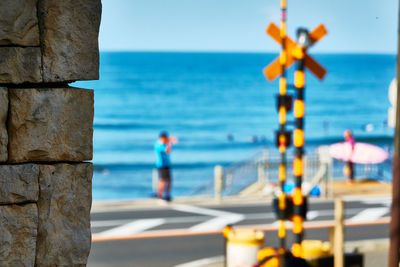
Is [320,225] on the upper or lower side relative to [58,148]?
lower

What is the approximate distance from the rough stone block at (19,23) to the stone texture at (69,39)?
0.03 m

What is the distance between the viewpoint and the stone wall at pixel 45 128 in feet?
8.34

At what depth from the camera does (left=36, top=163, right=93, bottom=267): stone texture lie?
8.55ft

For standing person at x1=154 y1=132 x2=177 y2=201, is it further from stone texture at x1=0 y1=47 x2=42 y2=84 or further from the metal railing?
stone texture at x1=0 y1=47 x2=42 y2=84

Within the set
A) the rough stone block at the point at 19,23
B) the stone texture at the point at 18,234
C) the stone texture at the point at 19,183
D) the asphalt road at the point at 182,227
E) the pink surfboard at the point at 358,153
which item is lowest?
the asphalt road at the point at 182,227

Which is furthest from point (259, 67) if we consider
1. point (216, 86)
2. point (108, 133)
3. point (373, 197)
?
point (373, 197)

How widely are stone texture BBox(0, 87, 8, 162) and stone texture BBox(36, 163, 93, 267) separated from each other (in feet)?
0.44

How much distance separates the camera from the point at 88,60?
263cm

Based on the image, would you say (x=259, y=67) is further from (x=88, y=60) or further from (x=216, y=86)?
(x=88, y=60)

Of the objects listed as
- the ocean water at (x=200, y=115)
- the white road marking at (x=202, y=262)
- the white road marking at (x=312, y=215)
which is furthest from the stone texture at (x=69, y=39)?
the ocean water at (x=200, y=115)

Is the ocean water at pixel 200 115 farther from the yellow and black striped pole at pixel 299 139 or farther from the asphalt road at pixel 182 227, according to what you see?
the yellow and black striped pole at pixel 299 139

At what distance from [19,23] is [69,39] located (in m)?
0.17

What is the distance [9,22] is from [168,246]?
11881 mm

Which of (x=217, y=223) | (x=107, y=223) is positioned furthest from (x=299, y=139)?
(x=107, y=223)
